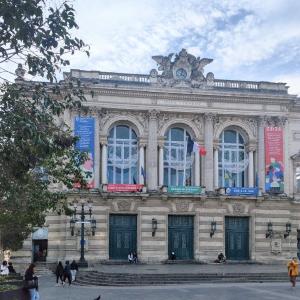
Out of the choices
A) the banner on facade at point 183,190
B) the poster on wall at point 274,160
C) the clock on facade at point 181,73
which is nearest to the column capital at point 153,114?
the clock on facade at point 181,73

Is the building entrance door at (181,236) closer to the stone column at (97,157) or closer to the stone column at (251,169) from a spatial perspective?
the stone column at (251,169)

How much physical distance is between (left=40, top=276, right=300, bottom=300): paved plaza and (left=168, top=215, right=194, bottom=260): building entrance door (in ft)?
55.4

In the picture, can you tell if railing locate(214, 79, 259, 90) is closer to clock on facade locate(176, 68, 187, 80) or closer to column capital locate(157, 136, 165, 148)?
clock on facade locate(176, 68, 187, 80)

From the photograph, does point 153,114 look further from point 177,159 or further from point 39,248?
point 39,248

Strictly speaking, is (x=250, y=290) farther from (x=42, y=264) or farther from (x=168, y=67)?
(x=168, y=67)

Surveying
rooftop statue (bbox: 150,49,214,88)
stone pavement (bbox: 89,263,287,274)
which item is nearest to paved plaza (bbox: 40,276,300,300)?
stone pavement (bbox: 89,263,287,274)

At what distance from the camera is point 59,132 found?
49.2 ft

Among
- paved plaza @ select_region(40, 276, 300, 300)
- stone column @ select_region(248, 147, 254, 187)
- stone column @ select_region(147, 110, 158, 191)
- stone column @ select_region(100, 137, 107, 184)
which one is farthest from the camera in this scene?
stone column @ select_region(248, 147, 254, 187)

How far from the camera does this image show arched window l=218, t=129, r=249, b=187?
53.3 m

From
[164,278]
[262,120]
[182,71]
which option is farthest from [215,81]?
[164,278]

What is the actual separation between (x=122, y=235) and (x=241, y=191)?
10846 millimetres

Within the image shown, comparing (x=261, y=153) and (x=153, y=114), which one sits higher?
(x=153, y=114)

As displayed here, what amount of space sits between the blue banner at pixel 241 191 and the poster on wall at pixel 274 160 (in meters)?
1.45

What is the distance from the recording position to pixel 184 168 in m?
52.8
